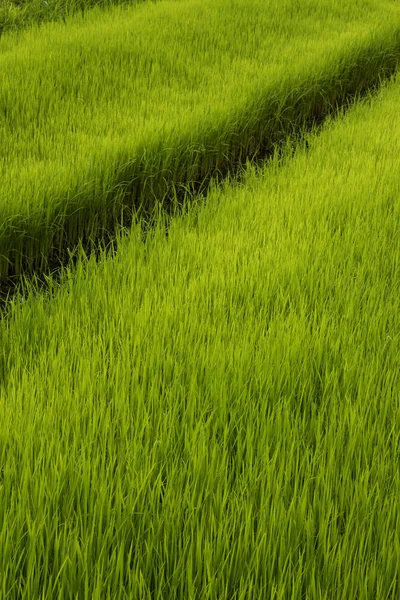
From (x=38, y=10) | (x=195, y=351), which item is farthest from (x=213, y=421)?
(x=38, y=10)

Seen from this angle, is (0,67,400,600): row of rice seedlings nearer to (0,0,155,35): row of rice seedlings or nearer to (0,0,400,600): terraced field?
(0,0,400,600): terraced field

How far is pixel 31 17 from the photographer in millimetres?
5398

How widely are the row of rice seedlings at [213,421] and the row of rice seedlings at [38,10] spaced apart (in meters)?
3.59

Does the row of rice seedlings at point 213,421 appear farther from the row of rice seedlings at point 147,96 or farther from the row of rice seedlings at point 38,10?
the row of rice seedlings at point 38,10

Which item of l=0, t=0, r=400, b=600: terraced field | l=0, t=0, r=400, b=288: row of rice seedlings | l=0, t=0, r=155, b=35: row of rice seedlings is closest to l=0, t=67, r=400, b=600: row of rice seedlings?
l=0, t=0, r=400, b=600: terraced field

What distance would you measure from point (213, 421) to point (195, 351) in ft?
0.77

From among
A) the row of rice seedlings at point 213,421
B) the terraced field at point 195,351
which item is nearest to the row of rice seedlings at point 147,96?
the terraced field at point 195,351

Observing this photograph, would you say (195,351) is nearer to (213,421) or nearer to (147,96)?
(213,421)

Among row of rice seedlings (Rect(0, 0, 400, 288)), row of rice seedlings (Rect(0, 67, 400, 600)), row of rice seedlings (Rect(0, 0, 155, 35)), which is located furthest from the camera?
row of rice seedlings (Rect(0, 0, 155, 35))

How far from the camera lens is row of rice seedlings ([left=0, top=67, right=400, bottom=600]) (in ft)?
3.28

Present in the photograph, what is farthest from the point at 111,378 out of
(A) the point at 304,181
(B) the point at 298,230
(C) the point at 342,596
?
(A) the point at 304,181

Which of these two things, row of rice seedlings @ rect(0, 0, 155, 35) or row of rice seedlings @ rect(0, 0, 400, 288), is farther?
row of rice seedlings @ rect(0, 0, 155, 35)

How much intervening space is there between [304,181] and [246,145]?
3.36 feet

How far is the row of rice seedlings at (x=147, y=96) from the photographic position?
2846 mm
